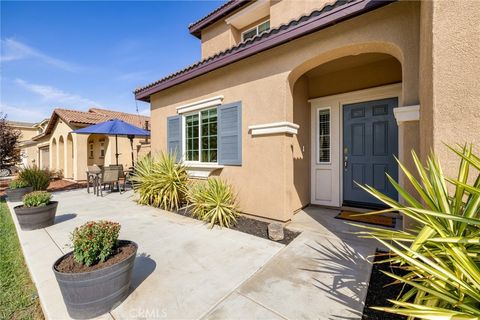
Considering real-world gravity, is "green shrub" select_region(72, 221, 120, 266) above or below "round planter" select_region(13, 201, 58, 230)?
above

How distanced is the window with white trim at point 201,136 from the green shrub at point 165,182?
0.64m

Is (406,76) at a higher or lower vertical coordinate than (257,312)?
higher

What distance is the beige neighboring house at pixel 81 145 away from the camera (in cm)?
1338

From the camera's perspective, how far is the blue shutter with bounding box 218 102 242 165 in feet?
17.9

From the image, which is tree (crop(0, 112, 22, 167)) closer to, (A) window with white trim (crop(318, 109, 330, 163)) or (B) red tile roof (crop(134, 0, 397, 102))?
(B) red tile roof (crop(134, 0, 397, 102))

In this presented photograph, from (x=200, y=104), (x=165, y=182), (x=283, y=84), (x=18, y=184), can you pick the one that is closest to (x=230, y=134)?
(x=200, y=104)

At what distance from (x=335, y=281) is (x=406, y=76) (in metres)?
3.30

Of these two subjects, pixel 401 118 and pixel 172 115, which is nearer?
pixel 401 118

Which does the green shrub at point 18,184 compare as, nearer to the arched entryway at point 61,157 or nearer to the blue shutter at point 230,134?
the blue shutter at point 230,134

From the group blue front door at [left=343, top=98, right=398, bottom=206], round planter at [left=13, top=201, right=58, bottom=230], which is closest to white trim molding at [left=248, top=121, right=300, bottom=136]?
blue front door at [left=343, top=98, right=398, bottom=206]

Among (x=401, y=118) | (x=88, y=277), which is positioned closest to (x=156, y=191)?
(x=88, y=277)

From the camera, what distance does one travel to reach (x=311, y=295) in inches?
98.1

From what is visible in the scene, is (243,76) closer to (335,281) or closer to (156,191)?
(156,191)

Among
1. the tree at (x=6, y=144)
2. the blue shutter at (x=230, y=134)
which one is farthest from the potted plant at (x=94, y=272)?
the tree at (x=6, y=144)
